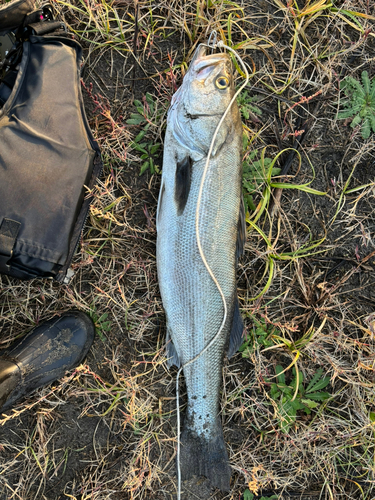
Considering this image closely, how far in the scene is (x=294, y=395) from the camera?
9.70 feet

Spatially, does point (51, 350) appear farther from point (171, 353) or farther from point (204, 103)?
point (204, 103)

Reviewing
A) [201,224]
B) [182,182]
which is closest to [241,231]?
[201,224]

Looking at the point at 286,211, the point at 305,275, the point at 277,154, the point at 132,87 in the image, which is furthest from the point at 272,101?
the point at 305,275

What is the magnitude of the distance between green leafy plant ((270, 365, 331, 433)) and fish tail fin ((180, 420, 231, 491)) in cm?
61

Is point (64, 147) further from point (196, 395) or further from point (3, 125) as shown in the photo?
point (196, 395)

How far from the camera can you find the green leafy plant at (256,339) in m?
3.00

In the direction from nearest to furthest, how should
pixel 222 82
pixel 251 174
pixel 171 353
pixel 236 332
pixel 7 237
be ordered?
1. pixel 7 237
2. pixel 222 82
3. pixel 236 332
4. pixel 171 353
5. pixel 251 174

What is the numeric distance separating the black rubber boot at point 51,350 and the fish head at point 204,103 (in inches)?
68.1

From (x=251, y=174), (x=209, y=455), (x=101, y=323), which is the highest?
(x=251, y=174)

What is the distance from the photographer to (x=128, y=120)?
9.27 ft

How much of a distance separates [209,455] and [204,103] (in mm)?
2738

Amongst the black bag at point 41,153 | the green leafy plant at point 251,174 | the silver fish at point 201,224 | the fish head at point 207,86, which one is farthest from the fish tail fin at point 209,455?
the fish head at point 207,86

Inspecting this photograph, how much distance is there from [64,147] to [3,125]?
0.42 metres

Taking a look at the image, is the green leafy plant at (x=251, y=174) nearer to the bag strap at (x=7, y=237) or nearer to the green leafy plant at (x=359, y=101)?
the green leafy plant at (x=359, y=101)
